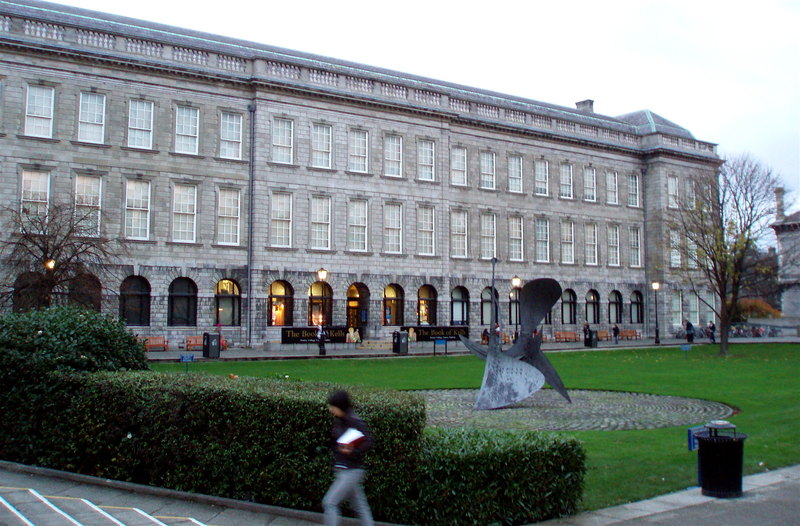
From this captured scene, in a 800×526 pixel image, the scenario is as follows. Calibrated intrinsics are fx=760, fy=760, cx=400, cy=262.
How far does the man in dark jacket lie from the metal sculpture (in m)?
10.5

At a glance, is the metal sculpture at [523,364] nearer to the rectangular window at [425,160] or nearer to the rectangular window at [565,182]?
the rectangular window at [425,160]

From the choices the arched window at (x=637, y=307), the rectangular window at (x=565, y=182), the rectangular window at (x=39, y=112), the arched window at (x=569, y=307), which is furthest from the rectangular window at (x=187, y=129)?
the arched window at (x=637, y=307)

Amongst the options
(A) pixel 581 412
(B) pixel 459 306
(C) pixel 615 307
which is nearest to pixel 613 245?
(C) pixel 615 307

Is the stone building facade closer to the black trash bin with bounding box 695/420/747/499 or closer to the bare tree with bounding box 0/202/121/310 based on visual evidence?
the bare tree with bounding box 0/202/121/310

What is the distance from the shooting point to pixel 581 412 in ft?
57.7

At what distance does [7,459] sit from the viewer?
11.7m

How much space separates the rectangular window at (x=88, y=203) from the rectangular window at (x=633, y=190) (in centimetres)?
3918

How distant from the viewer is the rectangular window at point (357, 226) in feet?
148

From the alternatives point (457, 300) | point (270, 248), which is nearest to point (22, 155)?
point (270, 248)

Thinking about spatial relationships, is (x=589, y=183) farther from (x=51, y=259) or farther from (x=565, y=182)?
(x=51, y=259)

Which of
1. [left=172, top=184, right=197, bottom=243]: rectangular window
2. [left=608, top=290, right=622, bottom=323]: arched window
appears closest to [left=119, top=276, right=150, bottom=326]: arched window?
[left=172, top=184, right=197, bottom=243]: rectangular window

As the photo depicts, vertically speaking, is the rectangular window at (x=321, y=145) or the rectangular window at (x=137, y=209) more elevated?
the rectangular window at (x=321, y=145)

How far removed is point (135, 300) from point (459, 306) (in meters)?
20.8

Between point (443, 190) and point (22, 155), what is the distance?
79.4 feet
